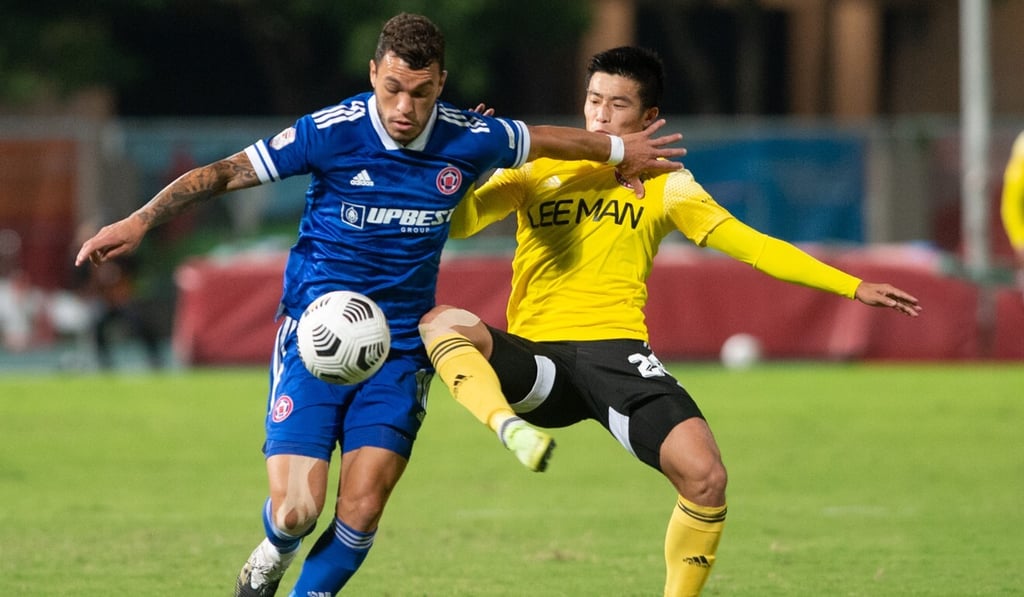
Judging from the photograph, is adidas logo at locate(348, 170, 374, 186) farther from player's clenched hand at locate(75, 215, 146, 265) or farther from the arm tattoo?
player's clenched hand at locate(75, 215, 146, 265)

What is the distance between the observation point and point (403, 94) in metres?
6.34

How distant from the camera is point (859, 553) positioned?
8719mm

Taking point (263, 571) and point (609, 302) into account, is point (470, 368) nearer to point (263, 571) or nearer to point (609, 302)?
point (609, 302)

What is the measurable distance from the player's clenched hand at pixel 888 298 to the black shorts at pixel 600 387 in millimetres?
792

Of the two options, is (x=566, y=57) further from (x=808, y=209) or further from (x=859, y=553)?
(x=859, y=553)

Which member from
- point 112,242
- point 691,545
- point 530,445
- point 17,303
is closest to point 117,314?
point 17,303

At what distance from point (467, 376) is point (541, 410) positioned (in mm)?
693

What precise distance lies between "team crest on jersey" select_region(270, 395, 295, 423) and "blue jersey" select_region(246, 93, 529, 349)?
359 millimetres

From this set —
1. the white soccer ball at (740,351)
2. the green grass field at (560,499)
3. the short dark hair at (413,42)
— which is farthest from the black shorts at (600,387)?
the white soccer ball at (740,351)

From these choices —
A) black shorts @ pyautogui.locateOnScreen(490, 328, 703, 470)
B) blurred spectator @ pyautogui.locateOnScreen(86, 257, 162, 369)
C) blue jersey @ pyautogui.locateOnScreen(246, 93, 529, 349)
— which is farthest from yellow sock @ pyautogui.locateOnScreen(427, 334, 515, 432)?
blurred spectator @ pyautogui.locateOnScreen(86, 257, 162, 369)

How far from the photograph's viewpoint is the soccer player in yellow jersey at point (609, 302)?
651 cm

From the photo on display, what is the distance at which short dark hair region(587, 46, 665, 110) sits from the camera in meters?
7.20

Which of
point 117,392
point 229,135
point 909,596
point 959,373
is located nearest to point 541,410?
point 909,596

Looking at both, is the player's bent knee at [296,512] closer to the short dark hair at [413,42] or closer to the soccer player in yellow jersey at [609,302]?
the soccer player in yellow jersey at [609,302]
